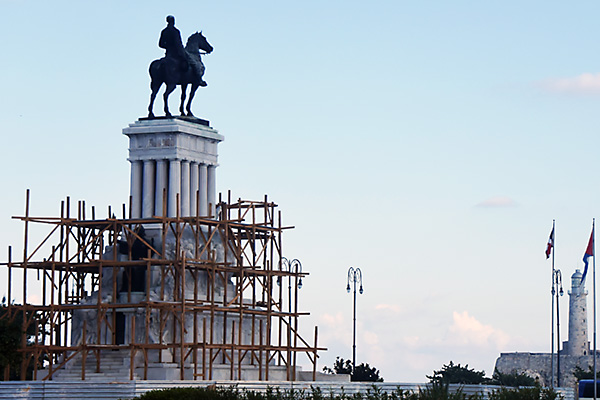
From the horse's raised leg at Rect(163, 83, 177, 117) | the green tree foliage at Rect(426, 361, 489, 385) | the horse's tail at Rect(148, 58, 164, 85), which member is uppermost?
the horse's tail at Rect(148, 58, 164, 85)

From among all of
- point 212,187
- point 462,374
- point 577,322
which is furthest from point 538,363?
point 212,187

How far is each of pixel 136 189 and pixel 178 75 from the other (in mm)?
5975

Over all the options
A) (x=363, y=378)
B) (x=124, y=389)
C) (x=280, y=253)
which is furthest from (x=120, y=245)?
(x=363, y=378)

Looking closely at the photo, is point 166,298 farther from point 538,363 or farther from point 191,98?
point 538,363

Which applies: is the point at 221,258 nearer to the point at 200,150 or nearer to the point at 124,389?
the point at 200,150

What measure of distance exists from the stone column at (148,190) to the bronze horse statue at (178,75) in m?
2.63

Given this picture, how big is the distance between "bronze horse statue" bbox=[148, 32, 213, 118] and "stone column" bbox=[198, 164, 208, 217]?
9.31 ft

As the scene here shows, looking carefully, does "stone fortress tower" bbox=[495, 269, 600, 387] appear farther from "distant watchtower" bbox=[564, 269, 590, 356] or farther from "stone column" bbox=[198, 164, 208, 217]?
"stone column" bbox=[198, 164, 208, 217]

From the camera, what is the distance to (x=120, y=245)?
69.6 meters

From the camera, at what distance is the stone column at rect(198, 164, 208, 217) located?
70938mm

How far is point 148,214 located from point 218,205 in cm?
375

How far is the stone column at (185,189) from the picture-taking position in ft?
229

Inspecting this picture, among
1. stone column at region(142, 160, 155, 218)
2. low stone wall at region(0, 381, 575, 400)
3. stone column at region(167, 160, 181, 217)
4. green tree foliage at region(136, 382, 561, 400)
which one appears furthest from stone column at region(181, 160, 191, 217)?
green tree foliage at region(136, 382, 561, 400)

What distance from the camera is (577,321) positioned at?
443ft
